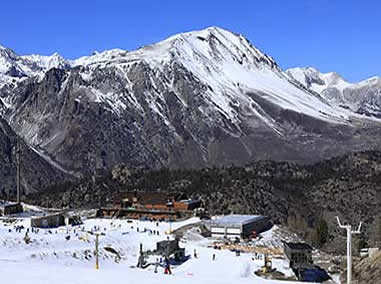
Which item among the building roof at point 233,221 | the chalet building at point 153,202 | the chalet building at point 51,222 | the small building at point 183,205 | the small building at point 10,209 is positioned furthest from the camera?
the chalet building at point 153,202

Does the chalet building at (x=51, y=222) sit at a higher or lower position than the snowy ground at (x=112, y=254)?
higher

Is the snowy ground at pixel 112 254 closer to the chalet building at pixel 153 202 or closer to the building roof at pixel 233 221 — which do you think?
the building roof at pixel 233 221

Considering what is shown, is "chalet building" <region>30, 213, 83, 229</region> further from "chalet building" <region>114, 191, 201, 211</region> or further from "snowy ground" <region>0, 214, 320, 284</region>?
"chalet building" <region>114, 191, 201, 211</region>

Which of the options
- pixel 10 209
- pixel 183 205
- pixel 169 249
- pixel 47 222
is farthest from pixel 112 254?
pixel 183 205

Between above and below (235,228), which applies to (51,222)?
above

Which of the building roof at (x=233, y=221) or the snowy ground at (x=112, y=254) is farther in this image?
the building roof at (x=233, y=221)

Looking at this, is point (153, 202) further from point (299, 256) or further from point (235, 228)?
point (299, 256)

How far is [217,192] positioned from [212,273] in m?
92.9

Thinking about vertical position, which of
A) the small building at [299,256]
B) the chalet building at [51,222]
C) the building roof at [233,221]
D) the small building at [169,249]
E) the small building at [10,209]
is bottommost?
the small building at [299,256]

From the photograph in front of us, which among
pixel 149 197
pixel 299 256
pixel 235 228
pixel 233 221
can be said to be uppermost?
pixel 149 197

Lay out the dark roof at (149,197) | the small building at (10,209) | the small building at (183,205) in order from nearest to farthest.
→ the small building at (10,209)
the small building at (183,205)
the dark roof at (149,197)

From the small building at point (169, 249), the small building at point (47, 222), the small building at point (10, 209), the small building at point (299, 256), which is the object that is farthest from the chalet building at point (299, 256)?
the small building at point (10, 209)

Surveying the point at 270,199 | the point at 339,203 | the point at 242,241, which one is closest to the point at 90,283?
the point at 242,241

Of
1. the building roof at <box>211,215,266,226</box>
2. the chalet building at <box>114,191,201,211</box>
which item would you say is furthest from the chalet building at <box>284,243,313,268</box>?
the chalet building at <box>114,191,201,211</box>
